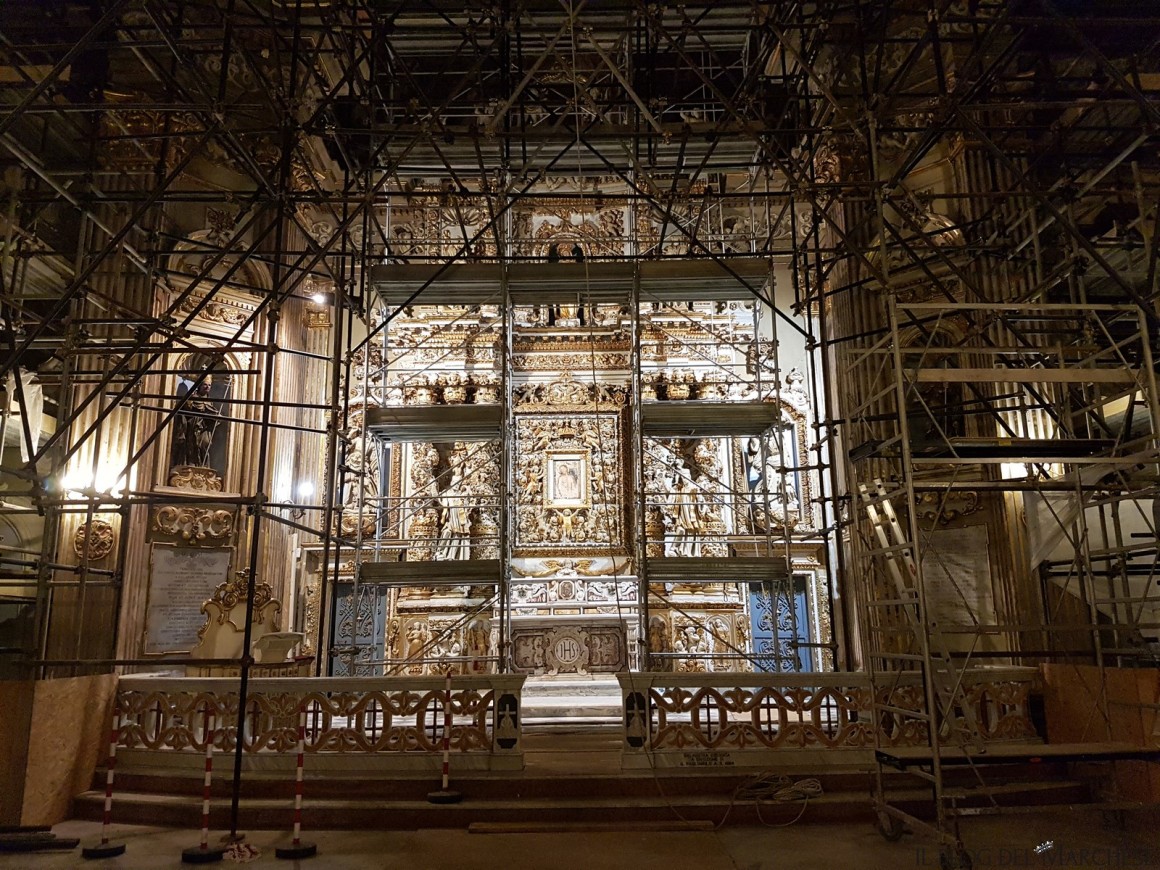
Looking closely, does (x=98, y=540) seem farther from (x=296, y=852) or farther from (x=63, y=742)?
(x=296, y=852)

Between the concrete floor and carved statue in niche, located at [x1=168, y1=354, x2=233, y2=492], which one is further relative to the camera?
carved statue in niche, located at [x1=168, y1=354, x2=233, y2=492]

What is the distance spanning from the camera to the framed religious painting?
12.2m

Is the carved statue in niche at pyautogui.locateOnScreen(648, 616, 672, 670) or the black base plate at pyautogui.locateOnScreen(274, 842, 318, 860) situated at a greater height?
the carved statue in niche at pyautogui.locateOnScreen(648, 616, 672, 670)

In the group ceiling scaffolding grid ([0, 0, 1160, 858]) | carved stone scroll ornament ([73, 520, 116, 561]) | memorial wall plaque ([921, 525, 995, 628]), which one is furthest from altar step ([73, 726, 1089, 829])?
carved stone scroll ornament ([73, 520, 116, 561])

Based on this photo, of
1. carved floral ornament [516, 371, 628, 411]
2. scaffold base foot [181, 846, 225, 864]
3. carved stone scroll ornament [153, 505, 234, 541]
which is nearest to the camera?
scaffold base foot [181, 846, 225, 864]

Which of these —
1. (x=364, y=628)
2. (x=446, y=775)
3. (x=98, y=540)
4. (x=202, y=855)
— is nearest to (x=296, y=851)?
(x=202, y=855)

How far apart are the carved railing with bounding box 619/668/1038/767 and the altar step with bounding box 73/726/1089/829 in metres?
0.23

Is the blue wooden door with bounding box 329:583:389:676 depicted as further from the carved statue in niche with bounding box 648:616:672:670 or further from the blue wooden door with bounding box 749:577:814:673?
the blue wooden door with bounding box 749:577:814:673

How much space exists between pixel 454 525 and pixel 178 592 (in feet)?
13.2

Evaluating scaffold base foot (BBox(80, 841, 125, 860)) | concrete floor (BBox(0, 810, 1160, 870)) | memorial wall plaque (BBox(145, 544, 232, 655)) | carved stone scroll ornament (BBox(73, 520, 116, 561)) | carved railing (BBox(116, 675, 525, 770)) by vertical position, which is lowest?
concrete floor (BBox(0, 810, 1160, 870))

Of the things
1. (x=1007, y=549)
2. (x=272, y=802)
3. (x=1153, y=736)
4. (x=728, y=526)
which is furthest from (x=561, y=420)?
(x=1153, y=736)

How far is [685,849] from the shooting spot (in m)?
5.35

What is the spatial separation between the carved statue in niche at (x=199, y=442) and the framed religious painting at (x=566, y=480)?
503 cm

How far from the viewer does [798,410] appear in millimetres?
13266
